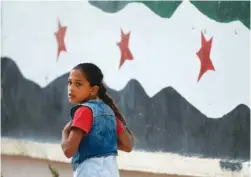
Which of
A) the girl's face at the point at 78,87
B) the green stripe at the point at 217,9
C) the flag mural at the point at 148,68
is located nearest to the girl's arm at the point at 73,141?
the girl's face at the point at 78,87

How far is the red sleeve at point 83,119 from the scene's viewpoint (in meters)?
3.53

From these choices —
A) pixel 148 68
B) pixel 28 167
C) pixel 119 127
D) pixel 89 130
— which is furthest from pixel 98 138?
pixel 28 167

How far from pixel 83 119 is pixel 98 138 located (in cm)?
14

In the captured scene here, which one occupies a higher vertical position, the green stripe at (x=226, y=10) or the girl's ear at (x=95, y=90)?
the green stripe at (x=226, y=10)

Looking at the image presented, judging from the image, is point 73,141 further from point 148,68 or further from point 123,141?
point 148,68

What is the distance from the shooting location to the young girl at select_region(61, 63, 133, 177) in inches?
140

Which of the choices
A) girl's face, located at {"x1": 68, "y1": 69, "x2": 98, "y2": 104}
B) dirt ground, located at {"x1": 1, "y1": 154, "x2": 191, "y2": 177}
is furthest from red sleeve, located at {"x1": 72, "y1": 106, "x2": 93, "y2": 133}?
dirt ground, located at {"x1": 1, "y1": 154, "x2": 191, "y2": 177}

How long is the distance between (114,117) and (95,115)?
0.18m

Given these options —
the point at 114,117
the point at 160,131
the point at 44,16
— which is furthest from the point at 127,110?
the point at 114,117

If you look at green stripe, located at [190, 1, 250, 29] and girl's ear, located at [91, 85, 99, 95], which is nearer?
girl's ear, located at [91, 85, 99, 95]

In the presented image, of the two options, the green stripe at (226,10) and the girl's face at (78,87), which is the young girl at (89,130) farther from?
the green stripe at (226,10)

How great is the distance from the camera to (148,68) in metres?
6.35

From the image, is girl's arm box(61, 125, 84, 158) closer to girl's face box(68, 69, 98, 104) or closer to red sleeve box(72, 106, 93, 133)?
red sleeve box(72, 106, 93, 133)

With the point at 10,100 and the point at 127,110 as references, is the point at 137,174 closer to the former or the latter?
the point at 127,110
